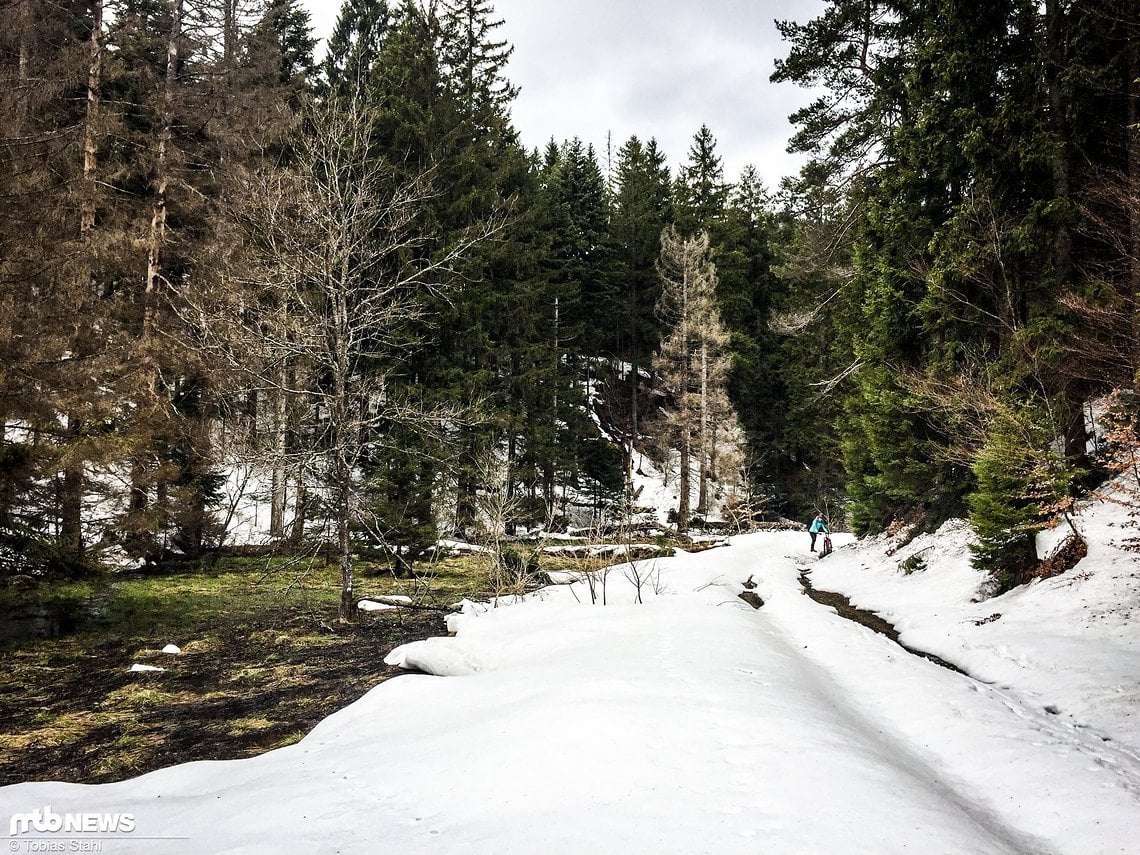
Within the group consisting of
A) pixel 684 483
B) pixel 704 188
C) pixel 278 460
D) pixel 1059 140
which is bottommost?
pixel 684 483

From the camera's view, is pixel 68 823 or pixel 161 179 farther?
pixel 161 179

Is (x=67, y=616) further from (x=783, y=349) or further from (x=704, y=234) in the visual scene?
(x=783, y=349)

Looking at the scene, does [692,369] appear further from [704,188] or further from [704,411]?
[704,188]

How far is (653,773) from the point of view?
3.69 metres

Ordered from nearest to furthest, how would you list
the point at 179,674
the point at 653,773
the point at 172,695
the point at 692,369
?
the point at 653,773
the point at 172,695
the point at 179,674
the point at 692,369

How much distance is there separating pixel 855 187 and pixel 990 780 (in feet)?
54.5

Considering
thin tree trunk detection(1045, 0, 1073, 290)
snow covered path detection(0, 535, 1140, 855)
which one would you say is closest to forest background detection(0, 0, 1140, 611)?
thin tree trunk detection(1045, 0, 1073, 290)

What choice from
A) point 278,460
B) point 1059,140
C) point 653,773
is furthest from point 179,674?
point 1059,140

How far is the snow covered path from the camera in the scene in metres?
3.09

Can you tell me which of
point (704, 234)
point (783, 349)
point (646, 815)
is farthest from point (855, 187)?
point (783, 349)

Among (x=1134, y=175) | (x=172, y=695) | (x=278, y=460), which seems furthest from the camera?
(x=278, y=460)

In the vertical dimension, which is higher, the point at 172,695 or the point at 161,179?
the point at 161,179

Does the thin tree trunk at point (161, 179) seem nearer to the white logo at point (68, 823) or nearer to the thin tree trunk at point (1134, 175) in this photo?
the white logo at point (68, 823)

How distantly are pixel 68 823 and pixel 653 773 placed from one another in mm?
3589
